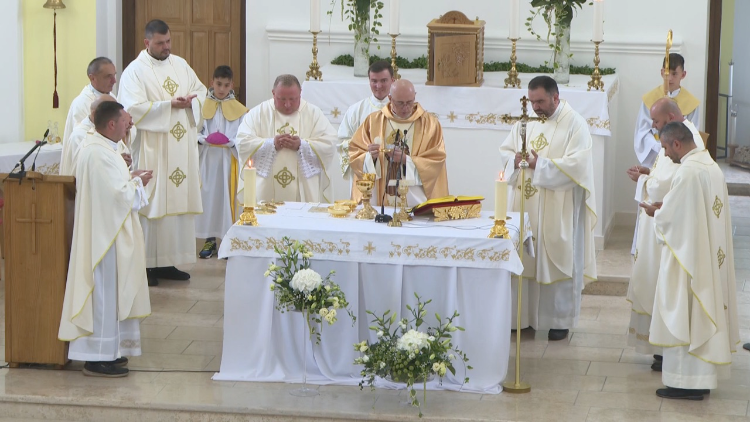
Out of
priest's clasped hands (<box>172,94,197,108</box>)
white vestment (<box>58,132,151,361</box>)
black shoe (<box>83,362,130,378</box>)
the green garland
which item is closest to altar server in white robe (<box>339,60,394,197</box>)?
priest's clasped hands (<box>172,94,197,108</box>)

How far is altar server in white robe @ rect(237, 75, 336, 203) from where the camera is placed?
7.86 meters

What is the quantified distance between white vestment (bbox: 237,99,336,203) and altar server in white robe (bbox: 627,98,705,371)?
2202 millimetres

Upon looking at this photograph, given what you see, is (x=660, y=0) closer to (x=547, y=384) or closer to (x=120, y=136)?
(x=547, y=384)

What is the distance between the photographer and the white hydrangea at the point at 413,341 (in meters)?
5.80

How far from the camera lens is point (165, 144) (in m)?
8.62

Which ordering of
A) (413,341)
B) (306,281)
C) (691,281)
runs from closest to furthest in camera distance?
(413,341), (306,281), (691,281)

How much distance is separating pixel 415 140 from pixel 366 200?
2.86 feet

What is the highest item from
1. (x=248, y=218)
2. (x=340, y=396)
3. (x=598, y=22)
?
(x=598, y=22)

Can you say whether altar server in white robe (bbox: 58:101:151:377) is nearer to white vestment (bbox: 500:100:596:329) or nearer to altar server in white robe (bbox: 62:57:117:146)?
altar server in white robe (bbox: 62:57:117:146)

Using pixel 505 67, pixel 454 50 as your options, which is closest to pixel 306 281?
pixel 454 50

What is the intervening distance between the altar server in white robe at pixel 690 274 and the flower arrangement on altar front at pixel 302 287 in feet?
5.43

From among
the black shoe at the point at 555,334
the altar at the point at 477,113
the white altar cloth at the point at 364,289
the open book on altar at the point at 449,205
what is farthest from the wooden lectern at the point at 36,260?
the altar at the point at 477,113

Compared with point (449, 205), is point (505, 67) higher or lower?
higher

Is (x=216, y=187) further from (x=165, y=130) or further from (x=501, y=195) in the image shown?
(x=501, y=195)
